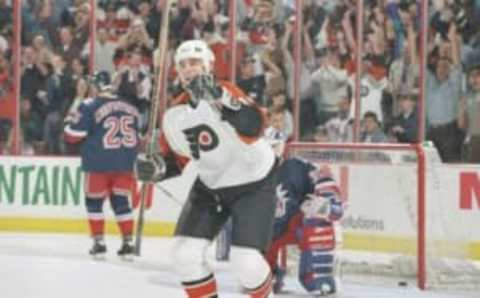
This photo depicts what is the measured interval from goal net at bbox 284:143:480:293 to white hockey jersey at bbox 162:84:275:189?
1739 millimetres

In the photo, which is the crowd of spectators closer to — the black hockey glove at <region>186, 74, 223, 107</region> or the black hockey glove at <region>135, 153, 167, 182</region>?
the black hockey glove at <region>135, 153, 167, 182</region>

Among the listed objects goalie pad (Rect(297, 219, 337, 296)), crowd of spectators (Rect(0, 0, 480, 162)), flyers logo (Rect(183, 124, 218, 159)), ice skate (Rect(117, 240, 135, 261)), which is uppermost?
crowd of spectators (Rect(0, 0, 480, 162))

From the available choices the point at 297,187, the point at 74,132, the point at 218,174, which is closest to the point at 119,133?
the point at 74,132

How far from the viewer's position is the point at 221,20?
364 inches

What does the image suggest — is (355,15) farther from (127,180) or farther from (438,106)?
(127,180)

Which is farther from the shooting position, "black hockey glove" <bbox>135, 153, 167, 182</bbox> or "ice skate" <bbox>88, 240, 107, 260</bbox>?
"ice skate" <bbox>88, 240, 107, 260</bbox>

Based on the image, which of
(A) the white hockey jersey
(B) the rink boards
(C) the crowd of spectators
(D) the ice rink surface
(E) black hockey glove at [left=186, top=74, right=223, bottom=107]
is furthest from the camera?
(C) the crowd of spectators

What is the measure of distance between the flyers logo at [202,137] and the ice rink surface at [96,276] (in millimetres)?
1399

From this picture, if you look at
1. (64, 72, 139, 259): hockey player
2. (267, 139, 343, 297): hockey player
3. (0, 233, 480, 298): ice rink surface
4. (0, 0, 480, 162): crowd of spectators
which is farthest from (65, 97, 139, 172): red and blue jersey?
(267, 139, 343, 297): hockey player

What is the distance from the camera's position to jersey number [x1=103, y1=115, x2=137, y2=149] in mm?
7293

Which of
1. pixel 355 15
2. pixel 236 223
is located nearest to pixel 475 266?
pixel 236 223

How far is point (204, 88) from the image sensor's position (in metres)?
3.92

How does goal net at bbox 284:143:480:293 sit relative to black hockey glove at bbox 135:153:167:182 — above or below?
below

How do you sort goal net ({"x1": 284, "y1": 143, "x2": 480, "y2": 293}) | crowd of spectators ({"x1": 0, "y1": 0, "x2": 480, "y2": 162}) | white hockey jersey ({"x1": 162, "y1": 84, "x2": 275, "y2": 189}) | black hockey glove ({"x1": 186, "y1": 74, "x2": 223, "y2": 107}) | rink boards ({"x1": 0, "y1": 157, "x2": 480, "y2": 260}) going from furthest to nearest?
crowd of spectators ({"x1": 0, "y1": 0, "x2": 480, "y2": 162})
rink boards ({"x1": 0, "y1": 157, "x2": 480, "y2": 260})
goal net ({"x1": 284, "y1": 143, "x2": 480, "y2": 293})
white hockey jersey ({"x1": 162, "y1": 84, "x2": 275, "y2": 189})
black hockey glove ({"x1": 186, "y1": 74, "x2": 223, "y2": 107})
